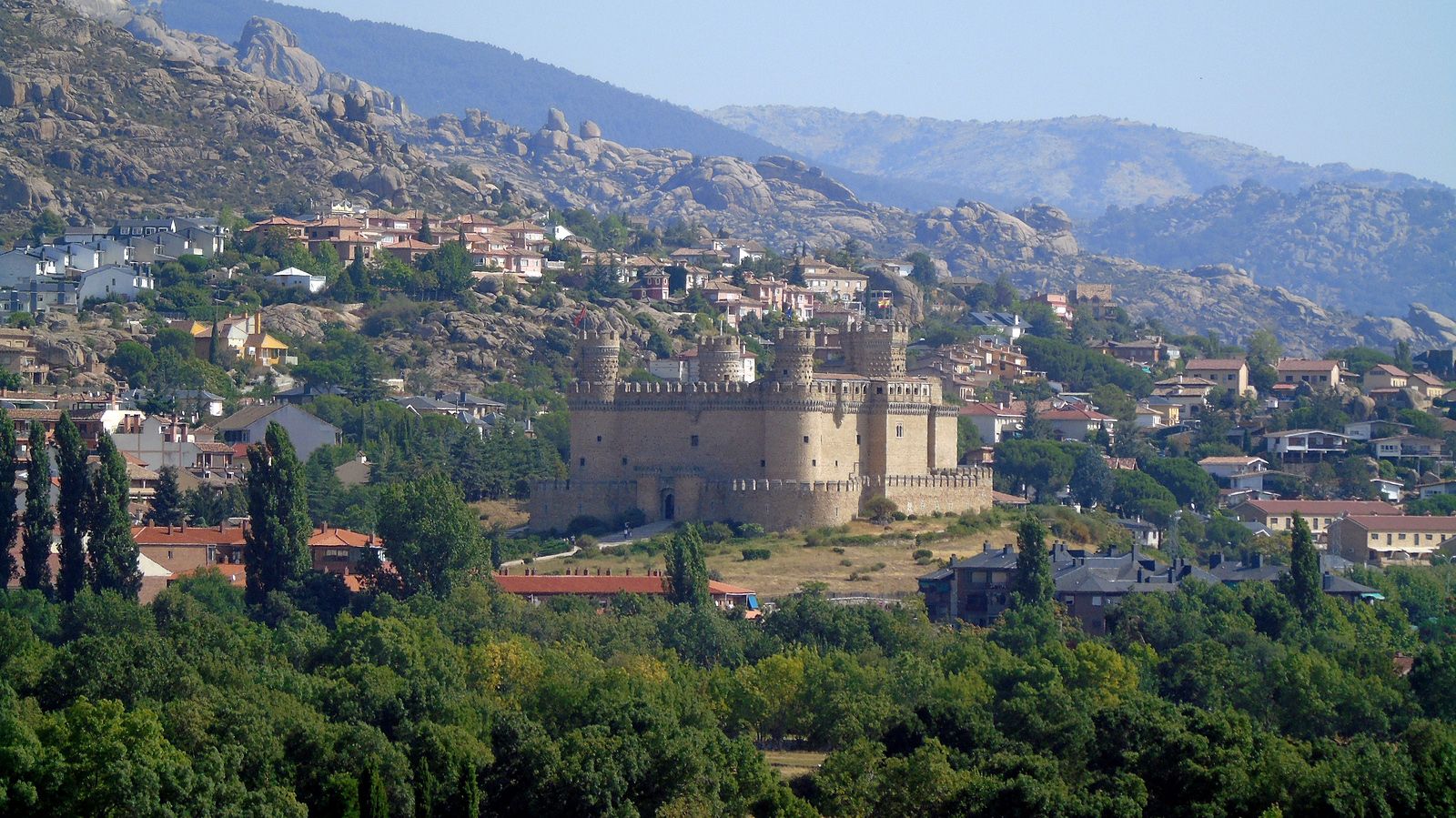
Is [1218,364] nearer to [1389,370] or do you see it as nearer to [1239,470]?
[1389,370]

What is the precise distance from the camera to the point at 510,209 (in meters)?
170

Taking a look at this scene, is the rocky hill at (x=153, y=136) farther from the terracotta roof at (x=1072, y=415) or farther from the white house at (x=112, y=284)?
the terracotta roof at (x=1072, y=415)

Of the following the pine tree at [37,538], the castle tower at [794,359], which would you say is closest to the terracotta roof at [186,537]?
the pine tree at [37,538]

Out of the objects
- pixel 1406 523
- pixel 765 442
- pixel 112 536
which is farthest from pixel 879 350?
pixel 112 536

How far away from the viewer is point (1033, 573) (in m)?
76.8

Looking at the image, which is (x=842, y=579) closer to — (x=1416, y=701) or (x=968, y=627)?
(x=968, y=627)

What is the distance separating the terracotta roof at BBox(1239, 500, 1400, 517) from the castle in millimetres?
17220

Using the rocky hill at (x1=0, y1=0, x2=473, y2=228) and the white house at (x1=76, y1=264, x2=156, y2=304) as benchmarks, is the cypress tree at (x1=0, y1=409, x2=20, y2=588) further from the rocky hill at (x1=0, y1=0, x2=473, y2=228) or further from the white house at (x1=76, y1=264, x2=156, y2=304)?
the rocky hill at (x1=0, y1=0, x2=473, y2=228)

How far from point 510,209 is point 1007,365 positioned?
42178 millimetres

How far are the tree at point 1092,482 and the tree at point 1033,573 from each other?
30263 millimetres

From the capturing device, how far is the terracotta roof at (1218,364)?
139 m

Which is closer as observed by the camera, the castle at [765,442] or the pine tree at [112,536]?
the pine tree at [112,536]

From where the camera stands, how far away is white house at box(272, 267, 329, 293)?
428ft

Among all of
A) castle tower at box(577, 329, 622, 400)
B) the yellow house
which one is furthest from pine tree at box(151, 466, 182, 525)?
the yellow house
